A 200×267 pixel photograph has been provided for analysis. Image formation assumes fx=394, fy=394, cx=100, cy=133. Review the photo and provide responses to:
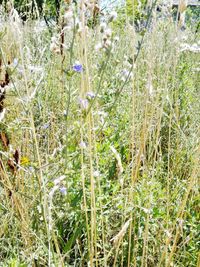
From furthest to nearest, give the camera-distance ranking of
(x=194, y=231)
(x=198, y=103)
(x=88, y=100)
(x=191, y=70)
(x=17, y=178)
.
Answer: (x=191, y=70)
(x=198, y=103)
(x=17, y=178)
(x=194, y=231)
(x=88, y=100)

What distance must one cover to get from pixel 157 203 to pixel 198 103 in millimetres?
808

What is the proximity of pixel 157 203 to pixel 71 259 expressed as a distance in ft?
1.00

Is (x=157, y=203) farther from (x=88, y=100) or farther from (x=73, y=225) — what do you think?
(x=88, y=100)

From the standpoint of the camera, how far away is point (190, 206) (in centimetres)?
126

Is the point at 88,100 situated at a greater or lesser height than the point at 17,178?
greater

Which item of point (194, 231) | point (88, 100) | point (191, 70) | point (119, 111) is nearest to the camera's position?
point (88, 100)

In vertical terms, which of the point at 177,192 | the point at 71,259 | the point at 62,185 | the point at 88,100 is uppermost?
the point at 88,100

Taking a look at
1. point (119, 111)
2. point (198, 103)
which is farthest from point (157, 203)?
point (198, 103)

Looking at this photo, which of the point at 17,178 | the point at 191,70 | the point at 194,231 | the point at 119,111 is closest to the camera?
the point at 194,231

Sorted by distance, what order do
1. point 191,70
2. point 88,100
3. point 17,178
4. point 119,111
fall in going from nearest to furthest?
point 88,100 → point 17,178 → point 119,111 → point 191,70

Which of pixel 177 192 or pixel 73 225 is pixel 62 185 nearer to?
pixel 73 225

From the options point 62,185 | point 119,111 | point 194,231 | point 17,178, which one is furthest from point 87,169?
point 119,111

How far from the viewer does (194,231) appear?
1.10 metres

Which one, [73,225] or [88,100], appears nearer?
[88,100]
